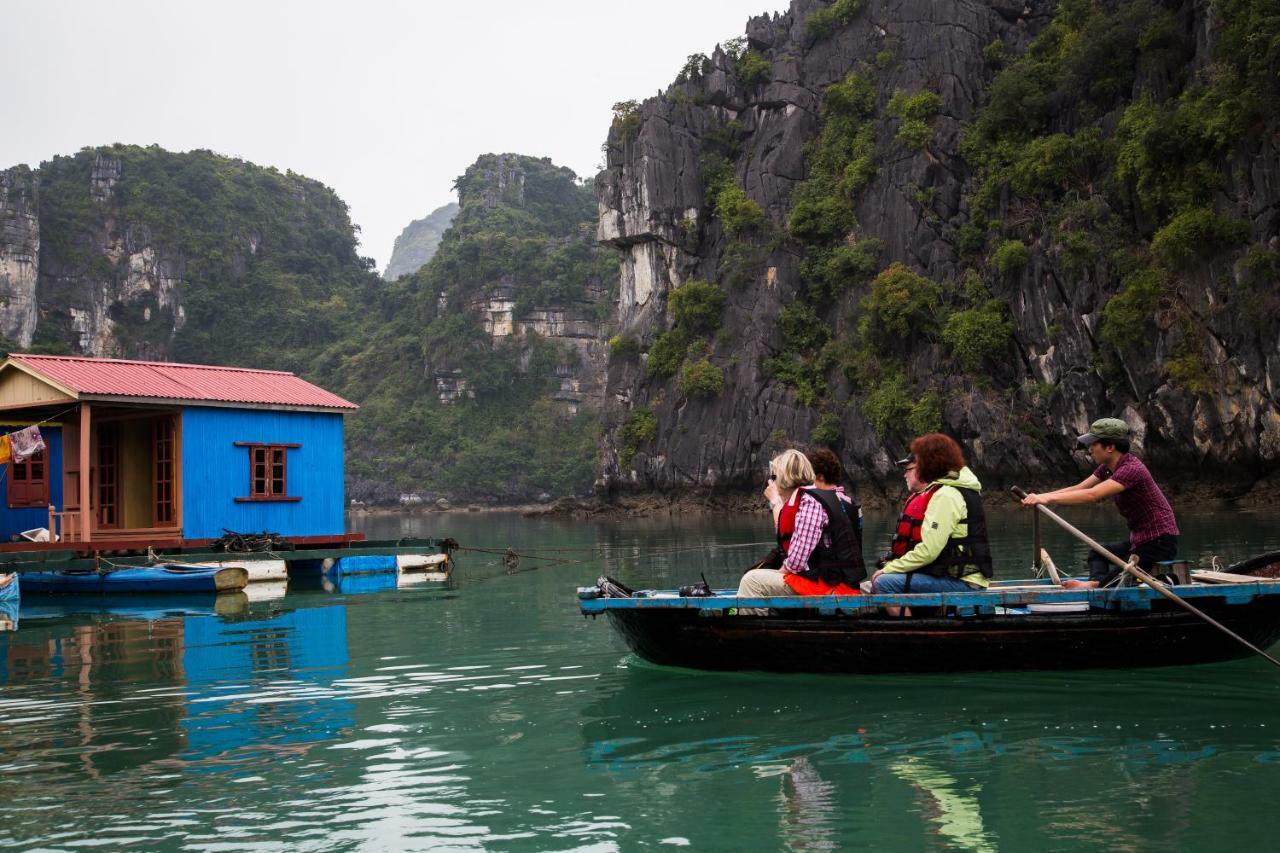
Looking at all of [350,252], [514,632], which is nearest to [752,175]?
[514,632]

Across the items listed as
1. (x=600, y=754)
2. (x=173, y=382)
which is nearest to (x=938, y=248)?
(x=173, y=382)

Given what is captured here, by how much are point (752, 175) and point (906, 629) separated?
47.4m

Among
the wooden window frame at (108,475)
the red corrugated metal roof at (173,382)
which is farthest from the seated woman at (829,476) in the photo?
the wooden window frame at (108,475)

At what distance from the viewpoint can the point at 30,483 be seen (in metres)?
20.4

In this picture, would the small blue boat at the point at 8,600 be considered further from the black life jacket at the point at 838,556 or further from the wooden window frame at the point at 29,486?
the black life jacket at the point at 838,556

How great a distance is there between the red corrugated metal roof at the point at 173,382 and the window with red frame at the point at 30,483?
2000mm

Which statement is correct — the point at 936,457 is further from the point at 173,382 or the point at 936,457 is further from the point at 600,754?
the point at 173,382

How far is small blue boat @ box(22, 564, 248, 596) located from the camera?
56.6 feet

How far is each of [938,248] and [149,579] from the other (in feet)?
113

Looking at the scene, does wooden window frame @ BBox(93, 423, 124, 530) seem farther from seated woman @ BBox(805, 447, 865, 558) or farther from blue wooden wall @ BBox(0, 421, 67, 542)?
seated woman @ BBox(805, 447, 865, 558)

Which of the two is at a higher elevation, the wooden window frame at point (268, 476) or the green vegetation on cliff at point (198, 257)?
the green vegetation on cliff at point (198, 257)

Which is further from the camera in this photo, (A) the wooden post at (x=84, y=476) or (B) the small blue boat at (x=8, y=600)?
(A) the wooden post at (x=84, y=476)

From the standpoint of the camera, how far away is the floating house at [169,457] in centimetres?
1903

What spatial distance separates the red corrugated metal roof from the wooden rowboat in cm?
1305
